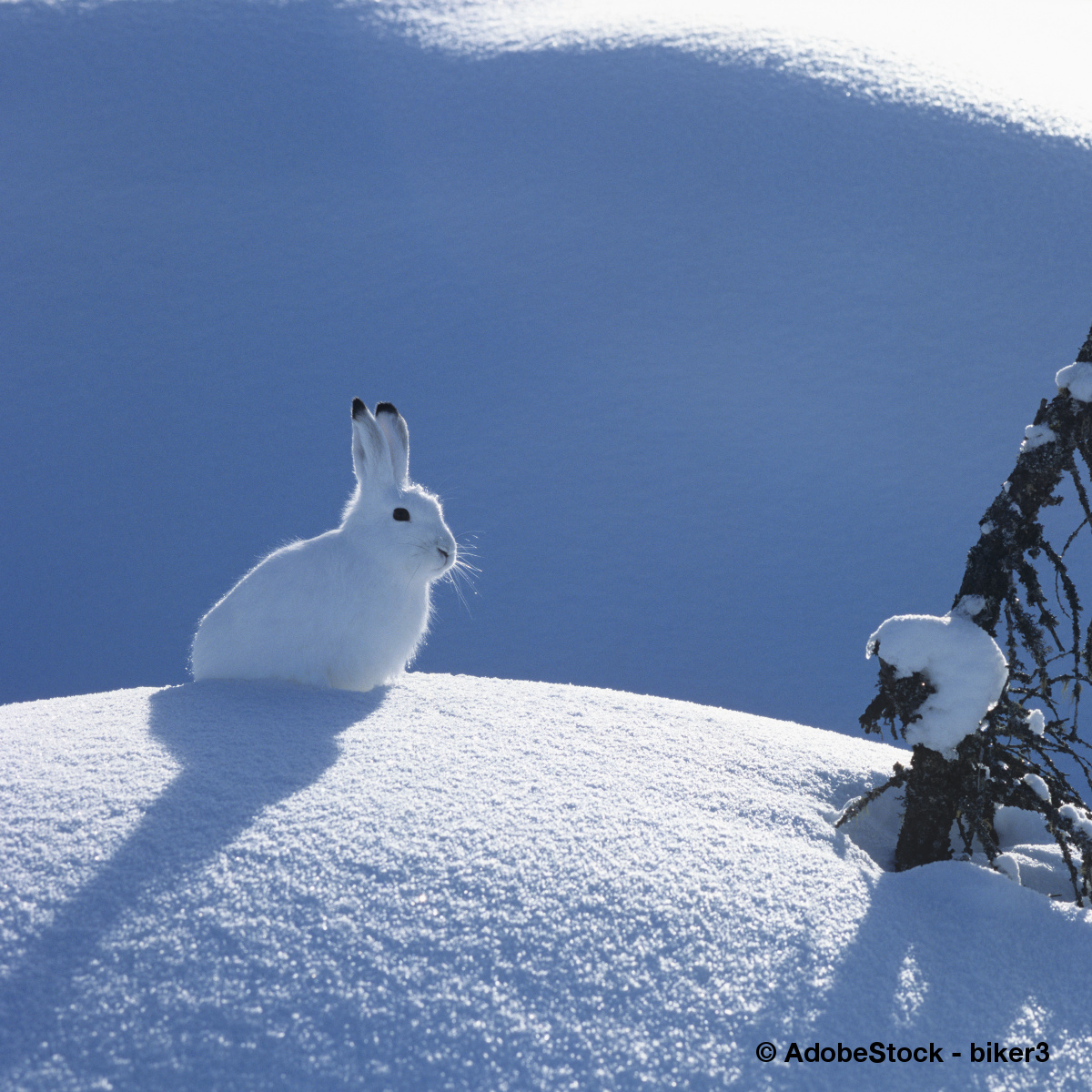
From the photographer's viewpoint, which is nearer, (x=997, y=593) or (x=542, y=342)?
(x=997, y=593)

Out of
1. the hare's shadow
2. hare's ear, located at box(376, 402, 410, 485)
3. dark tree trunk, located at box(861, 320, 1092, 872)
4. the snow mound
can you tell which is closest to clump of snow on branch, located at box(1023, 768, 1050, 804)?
dark tree trunk, located at box(861, 320, 1092, 872)

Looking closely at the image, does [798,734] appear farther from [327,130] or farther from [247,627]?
[327,130]

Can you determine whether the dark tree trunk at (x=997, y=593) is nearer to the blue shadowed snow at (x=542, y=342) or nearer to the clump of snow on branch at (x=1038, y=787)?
the clump of snow on branch at (x=1038, y=787)

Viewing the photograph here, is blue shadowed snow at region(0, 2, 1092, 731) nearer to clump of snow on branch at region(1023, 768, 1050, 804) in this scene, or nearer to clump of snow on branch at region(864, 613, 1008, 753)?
clump of snow on branch at region(1023, 768, 1050, 804)

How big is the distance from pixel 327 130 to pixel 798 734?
7.44 meters

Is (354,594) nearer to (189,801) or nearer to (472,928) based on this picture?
(189,801)

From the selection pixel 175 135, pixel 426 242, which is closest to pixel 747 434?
pixel 426 242

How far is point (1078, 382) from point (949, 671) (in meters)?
0.66

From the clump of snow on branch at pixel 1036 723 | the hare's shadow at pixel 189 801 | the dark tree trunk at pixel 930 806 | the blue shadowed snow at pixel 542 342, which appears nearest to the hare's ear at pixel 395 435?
the hare's shadow at pixel 189 801

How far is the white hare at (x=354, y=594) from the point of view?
277cm

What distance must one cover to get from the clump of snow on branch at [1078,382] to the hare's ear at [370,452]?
2.06 metres

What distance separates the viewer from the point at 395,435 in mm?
2977

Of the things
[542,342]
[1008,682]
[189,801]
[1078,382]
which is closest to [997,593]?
[1008,682]

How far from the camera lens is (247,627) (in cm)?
276
